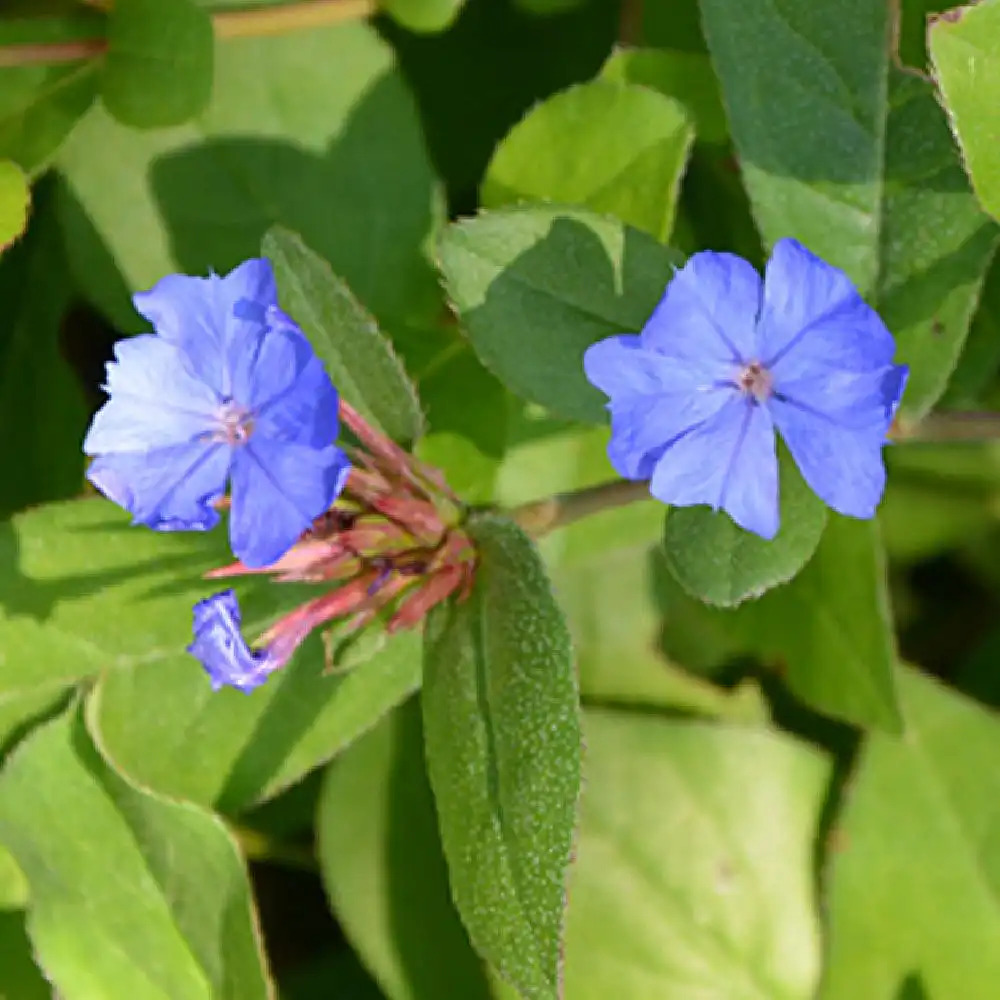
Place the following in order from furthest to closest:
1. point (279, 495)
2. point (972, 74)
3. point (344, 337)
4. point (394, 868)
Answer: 1. point (394, 868)
2. point (344, 337)
3. point (972, 74)
4. point (279, 495)

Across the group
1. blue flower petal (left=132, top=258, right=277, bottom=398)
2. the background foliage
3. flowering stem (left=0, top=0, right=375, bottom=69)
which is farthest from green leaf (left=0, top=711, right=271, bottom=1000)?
flowering stem (left=0, top=0, right=375, bottom=69)

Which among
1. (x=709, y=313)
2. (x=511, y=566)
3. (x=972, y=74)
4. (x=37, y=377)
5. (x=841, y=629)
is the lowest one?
(x=841, y=629)

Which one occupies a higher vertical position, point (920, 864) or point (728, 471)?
point (728, 471)

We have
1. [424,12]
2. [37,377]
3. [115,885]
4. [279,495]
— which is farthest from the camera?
[37,377]

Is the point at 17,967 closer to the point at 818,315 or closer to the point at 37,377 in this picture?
the point at 37,377

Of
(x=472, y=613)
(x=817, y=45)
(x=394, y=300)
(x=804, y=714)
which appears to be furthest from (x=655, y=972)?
(x=817, y=45)

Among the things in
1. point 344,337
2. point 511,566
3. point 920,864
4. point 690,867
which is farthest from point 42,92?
point 920,864

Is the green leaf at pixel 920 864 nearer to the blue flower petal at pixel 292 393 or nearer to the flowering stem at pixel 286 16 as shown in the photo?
the blue flower petal at pixel 292 393

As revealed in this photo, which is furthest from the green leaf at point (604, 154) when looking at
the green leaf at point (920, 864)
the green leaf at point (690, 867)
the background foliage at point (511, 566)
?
the green leaf at point (920, 864)
